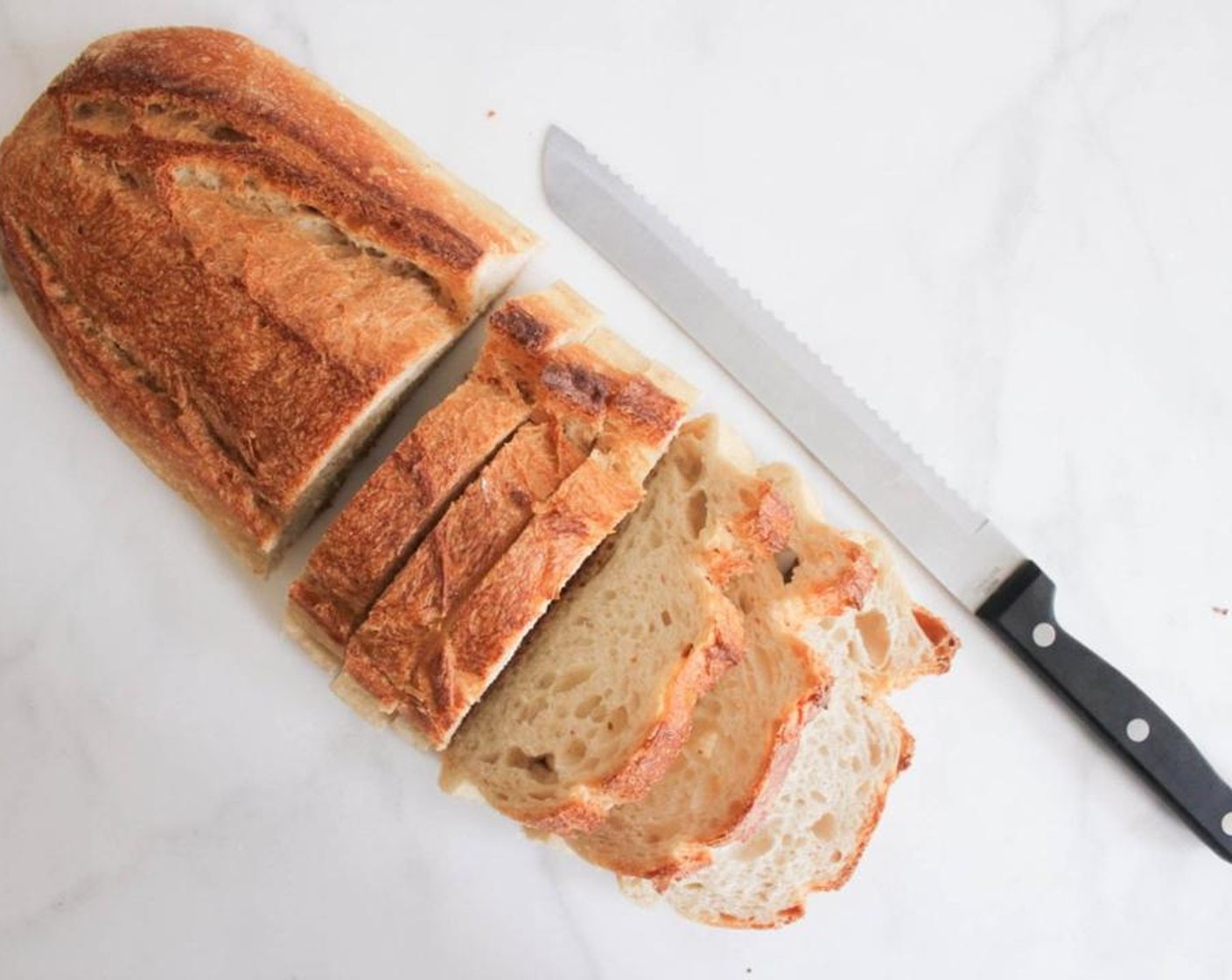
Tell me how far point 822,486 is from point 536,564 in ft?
2.66

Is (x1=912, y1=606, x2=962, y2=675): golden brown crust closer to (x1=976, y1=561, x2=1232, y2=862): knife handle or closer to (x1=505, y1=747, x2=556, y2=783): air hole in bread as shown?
(x1=976, y1=561, x2=1232, y2=862): knife handle

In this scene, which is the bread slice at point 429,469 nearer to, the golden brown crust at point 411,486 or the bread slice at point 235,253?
the golden brown crust at point 411,486

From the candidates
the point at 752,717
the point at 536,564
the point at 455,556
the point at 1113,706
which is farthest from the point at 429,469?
the point at 1113,706

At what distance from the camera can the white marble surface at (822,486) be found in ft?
8.45

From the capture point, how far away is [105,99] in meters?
2.27

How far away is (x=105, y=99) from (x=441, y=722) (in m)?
1.37

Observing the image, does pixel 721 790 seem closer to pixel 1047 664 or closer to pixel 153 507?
pixel 1047 664

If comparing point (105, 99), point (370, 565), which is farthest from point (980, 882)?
point (105, 99)

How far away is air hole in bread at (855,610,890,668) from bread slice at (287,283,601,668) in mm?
825

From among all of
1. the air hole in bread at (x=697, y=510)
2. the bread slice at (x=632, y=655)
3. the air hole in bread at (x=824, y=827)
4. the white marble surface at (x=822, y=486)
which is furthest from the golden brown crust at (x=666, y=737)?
the white marble surface at (x=822, y=486)

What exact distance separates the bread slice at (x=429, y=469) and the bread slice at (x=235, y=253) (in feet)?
0.34

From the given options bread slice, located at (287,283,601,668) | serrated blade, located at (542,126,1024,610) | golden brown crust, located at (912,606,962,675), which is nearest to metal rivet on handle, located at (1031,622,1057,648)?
serrated blade, located at (542,126,1024,610)

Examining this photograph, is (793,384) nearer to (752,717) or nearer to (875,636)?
(875,636)

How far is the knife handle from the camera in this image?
101 inches
